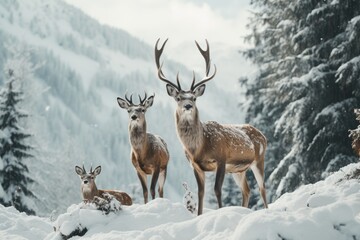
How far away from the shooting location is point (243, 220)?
5.85 meters

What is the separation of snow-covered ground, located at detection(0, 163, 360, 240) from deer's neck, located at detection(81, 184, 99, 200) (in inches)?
78.3

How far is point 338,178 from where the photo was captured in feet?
26.5

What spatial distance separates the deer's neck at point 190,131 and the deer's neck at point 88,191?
129 inches

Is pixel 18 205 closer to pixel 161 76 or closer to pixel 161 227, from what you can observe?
pixel 161 76

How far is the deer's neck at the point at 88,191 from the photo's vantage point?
448 inches

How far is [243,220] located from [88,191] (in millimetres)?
6221

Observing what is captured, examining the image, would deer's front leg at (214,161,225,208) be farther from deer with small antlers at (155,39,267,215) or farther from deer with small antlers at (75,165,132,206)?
deer with small antlers at (75,165,132,206)

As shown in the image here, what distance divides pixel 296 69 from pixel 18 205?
12.0 m

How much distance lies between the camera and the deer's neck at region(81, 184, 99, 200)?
1138 centimetres

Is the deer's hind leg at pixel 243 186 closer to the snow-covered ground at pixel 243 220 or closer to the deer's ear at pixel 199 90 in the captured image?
the snow-covered ground at pixel 243 220

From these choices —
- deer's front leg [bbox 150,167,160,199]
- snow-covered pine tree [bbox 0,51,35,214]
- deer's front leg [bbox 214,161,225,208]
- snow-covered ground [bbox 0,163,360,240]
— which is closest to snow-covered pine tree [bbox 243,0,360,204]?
deer's front leg [bbox 150,167,160,199]

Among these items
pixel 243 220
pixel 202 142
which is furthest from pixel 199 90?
pixel 243 220

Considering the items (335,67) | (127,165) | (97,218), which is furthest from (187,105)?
(127,165)

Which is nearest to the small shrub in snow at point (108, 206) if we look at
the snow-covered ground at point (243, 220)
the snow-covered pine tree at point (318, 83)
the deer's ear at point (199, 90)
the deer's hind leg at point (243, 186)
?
the snow-covered ground at point (243, 220)
